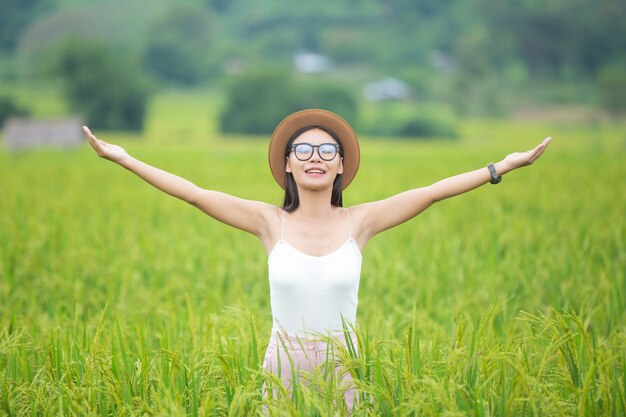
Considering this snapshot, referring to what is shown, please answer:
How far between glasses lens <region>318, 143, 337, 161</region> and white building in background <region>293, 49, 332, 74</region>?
55986mm

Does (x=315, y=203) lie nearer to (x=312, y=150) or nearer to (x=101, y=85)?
(x=312, y=150)

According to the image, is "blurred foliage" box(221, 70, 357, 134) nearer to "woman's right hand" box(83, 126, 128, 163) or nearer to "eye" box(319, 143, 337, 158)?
"woman's right hand" box(83, 126, 128, 163)

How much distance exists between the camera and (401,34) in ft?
232

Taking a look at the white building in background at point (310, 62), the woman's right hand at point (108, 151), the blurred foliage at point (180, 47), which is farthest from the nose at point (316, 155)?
the blurred foliage at point (180, 47)

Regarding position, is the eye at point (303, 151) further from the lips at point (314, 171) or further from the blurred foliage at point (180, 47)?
the blurred foliage at point (180, 47)

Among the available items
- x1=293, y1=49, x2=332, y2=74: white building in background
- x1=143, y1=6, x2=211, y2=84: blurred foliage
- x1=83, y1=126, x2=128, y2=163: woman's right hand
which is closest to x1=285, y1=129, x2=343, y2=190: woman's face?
x1=83, y1=126, x2=128, y2=163: woman's right hand

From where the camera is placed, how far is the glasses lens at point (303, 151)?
119 inches

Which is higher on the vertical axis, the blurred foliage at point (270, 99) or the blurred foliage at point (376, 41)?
the blurred foliage at point (376, 41)

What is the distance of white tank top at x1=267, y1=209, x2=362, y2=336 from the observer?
2.83 meters

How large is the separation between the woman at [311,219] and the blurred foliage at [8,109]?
132 ft

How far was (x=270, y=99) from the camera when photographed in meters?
45.6

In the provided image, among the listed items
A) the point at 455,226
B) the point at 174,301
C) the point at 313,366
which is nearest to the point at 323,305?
the point at 313,366

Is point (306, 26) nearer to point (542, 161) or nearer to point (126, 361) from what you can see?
point (542, 161)

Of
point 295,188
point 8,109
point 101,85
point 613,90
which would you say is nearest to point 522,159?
point 295,188
